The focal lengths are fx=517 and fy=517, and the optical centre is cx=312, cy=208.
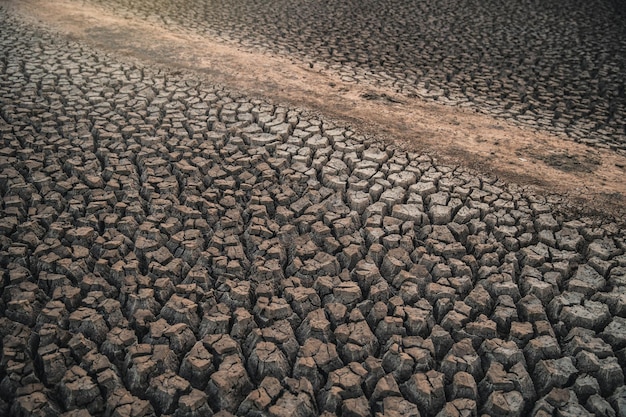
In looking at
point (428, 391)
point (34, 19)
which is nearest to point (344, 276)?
point (428, 391)

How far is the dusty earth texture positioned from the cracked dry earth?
1.38 meters

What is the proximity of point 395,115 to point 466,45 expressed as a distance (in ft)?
7.16

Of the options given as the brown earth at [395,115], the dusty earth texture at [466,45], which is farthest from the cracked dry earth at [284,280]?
the dusty earth texture at [466,45]

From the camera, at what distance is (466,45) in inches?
217

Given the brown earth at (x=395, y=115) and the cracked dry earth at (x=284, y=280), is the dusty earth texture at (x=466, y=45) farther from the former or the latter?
the cracked dry earth at (x=284, y=280)

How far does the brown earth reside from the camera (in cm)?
318

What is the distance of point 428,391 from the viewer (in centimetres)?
185

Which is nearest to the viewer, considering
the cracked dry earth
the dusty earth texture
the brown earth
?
the cracked dry earth

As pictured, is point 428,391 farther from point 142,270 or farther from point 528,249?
point 142,270

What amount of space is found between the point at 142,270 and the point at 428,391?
1348 millimetres

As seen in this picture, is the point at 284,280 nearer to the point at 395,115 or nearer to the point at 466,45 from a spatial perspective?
the point at 395,115

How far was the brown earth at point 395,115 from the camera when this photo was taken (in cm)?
318

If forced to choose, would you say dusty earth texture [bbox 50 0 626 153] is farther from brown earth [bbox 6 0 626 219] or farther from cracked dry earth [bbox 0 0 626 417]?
cracked dry earth [bbox 0 0 626 417]

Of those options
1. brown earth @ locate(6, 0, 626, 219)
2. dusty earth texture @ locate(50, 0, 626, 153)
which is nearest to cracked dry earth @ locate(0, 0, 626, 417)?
brown earth @ locate(6, 0, 626, 219)
